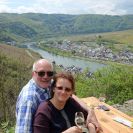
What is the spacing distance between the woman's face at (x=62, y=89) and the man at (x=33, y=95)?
193mm

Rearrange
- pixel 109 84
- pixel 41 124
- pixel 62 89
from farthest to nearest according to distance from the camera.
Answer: pixel 109 84
pixel 62 89
pixel 41 124

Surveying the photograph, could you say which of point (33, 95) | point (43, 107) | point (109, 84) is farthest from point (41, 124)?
point (109, 84)

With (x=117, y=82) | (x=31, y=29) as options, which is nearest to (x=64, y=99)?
(x=117, y=82)

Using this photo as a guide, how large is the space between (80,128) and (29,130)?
477 mm

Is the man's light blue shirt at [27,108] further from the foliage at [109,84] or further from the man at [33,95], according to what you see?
the foliage at [109,84]

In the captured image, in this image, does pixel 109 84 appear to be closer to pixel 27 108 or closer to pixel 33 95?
pixel 33 95

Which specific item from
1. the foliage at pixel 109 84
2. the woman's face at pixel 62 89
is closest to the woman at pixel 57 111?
the woman's face at pixel 62 89

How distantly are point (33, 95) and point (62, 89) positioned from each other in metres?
0.28

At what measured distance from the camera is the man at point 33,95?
283 centimetres

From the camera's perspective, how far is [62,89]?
9.50 feet

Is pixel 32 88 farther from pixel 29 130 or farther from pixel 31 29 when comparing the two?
pixel 31 29

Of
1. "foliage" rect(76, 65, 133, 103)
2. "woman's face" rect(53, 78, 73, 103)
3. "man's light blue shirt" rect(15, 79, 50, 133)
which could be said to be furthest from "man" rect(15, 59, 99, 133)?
"foliage" rect(76, 65, 133, 103)

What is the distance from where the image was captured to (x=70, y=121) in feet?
9.63

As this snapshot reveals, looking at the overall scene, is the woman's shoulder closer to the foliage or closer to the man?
the man
